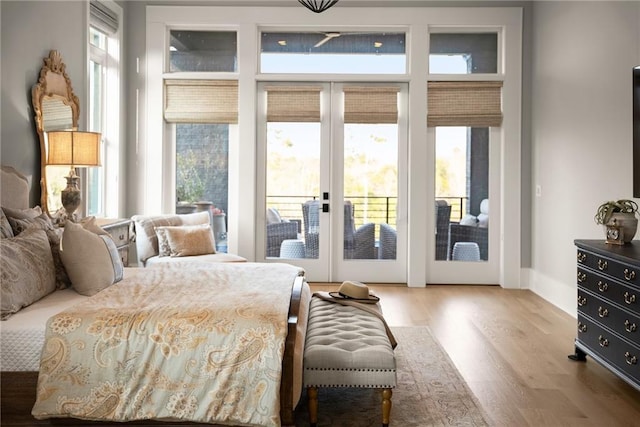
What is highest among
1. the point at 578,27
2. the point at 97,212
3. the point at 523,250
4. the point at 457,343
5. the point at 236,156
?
the point at 578,27

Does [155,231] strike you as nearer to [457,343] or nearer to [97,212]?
[97,212]

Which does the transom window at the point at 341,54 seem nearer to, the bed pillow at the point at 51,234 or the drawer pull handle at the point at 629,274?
the bed pillow at the point at 51,234

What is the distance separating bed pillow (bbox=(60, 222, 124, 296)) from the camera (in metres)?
3.16

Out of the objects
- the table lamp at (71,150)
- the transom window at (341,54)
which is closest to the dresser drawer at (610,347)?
the table lamp at (71,150)

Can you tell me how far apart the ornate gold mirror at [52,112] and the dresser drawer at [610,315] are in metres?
3.82

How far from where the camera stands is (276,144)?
679cm

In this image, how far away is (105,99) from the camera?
244 inches

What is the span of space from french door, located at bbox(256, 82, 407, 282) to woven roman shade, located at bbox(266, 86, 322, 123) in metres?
0.06

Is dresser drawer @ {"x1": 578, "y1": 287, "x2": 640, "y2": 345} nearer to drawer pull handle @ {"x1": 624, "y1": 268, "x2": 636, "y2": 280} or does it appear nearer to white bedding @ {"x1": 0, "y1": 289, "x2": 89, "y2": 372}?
drawer pull handle @ {"x1": 624, "y1": 268, "x2": 636, "y2": 280}

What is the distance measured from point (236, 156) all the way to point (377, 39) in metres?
2.02

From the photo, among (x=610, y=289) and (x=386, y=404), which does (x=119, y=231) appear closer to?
(x=386, y=404)

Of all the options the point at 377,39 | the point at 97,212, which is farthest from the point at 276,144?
the point at 97,212

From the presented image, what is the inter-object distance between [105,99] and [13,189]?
8.04 feet

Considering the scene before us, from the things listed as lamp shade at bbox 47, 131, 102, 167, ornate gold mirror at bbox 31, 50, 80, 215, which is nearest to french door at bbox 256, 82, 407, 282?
ornate gold mirror at bbox 31, 50, 80, 215
